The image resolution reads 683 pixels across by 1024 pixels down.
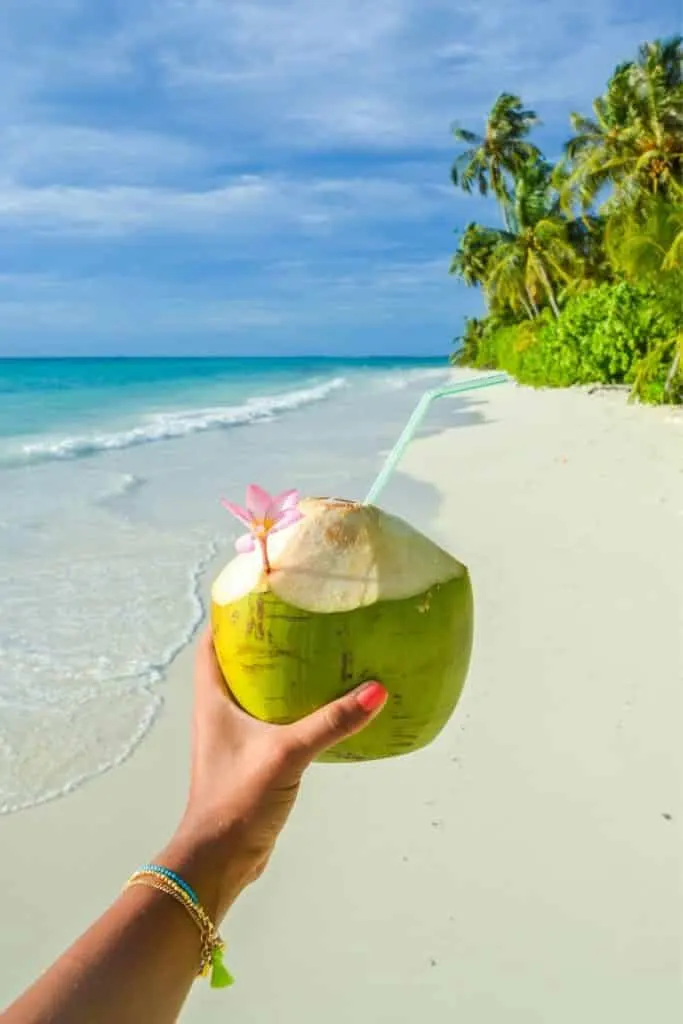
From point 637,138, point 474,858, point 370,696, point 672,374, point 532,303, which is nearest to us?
point 370,696

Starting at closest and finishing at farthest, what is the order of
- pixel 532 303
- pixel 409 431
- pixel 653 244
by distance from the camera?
pixel 409 431 < pixel 653 244 < pixel 532 303

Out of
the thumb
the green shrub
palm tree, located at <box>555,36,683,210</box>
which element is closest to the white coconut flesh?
the thumb

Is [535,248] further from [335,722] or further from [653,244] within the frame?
[335,722]

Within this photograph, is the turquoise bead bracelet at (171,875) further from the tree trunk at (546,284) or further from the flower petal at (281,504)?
the tree trunk at (546,284)

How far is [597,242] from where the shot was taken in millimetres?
31781

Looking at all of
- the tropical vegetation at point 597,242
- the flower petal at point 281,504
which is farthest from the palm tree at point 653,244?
the flower petal at point 281,504

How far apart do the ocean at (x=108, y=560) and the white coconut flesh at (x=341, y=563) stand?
258 centimetres

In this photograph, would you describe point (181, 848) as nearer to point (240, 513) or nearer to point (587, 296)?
point (240, 513)

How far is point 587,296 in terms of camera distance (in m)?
24.6

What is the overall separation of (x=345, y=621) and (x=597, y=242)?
33.1 meters

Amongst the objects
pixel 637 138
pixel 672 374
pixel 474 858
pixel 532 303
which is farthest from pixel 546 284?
pixel 474 858

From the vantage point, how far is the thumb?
3.36 ft

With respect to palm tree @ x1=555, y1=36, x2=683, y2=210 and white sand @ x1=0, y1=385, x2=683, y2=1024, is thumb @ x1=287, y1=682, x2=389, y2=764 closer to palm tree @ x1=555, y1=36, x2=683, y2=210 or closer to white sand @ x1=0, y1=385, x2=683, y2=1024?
white sand @ x1=0, y1=385, x2=683, y2=1024

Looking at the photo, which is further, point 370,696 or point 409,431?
point 409,431
